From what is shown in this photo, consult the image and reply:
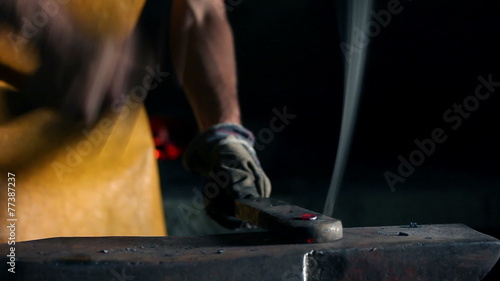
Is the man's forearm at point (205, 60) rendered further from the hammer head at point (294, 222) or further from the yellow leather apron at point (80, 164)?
the hammer head at point (294, 222)

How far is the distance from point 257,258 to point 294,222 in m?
0.10

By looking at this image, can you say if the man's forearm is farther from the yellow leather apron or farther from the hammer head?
the hammer head

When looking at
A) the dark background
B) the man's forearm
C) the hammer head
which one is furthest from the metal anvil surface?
the dark background

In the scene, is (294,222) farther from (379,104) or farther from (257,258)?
(379,104)

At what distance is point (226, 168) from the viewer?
1.08 metres

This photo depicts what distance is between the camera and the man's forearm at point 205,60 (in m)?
1.35

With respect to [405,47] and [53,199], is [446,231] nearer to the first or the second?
[53,199]

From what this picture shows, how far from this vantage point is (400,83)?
8.19 ft

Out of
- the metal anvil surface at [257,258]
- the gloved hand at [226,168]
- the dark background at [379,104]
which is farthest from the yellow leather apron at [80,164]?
the dark background at [379,104]

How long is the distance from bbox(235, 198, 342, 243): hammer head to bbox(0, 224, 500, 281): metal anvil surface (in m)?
0.01

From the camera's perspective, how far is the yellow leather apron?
1.04 meters

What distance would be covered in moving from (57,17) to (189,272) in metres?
0.63

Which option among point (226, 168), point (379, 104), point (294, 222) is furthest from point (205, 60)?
point (379, 104)

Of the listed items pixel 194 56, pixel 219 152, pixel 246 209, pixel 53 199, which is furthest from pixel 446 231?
pixel 194 56
